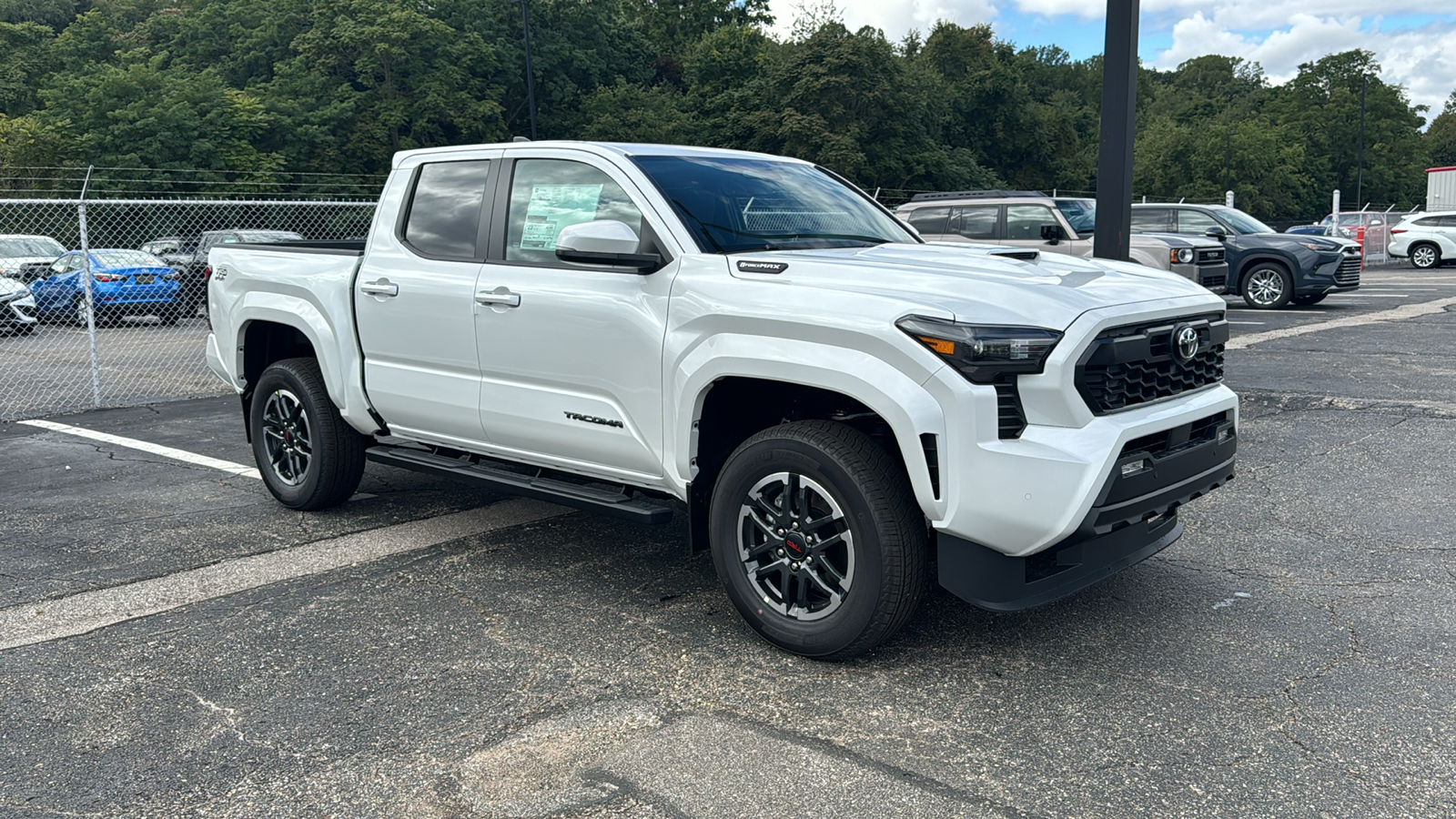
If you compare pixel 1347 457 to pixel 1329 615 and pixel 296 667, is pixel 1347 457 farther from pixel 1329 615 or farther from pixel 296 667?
pixel 296 667

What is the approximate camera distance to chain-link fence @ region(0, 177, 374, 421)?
10766mm

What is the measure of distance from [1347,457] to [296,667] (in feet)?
20.2

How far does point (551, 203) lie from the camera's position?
4.92m

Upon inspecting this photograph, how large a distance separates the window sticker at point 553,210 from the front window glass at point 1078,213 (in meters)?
11.3

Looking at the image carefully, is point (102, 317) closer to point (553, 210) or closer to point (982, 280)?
point (553, 210)

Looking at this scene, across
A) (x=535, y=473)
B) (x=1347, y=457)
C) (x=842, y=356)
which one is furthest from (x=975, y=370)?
(x=1347, y=457)

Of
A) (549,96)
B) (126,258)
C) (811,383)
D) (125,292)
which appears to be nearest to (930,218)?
(125,292)

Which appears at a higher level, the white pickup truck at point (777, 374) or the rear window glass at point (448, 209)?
the rear window glass at point (448, 209)

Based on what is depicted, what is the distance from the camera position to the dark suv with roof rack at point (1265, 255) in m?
16.7

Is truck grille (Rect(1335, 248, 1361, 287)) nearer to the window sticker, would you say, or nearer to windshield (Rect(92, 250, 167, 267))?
the window sticker

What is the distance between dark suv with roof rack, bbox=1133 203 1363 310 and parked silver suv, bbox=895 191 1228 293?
5.06 feet

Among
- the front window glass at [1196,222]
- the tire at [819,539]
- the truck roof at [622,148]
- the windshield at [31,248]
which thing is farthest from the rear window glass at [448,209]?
the windshield at [31,248]

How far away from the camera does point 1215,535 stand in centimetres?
545

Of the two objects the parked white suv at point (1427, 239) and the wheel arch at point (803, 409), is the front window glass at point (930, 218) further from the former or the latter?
the parked white suv at point (1427, 239)
